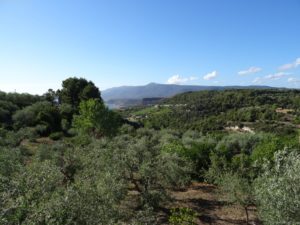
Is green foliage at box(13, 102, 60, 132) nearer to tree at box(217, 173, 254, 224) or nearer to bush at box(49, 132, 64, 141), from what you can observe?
bush at box(49, 132, 64, 141)

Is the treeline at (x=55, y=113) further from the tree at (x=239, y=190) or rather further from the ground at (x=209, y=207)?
the tree at (x=239, y=190)

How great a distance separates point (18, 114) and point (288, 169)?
47.7m

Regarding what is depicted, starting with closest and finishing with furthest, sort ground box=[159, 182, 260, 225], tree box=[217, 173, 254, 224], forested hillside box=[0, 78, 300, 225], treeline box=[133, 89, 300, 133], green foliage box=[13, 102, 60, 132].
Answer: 1. forested hillside box=[0, 78, 300, 225]
2. tree box=[217, 173, 254, 224]
3. ground box=[159, 182, 260, 225]
4. green foliage box=[13, 102, 60, 132]
5. treeline box=[133, 89, 300, 133]

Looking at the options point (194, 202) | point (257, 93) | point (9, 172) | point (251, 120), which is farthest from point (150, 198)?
point (257, 93)

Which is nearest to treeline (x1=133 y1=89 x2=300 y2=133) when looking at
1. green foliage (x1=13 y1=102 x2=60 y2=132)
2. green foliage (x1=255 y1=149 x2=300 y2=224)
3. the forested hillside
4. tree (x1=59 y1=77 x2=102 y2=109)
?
tree (x1=59 y1=77 x2=102 y2=109)

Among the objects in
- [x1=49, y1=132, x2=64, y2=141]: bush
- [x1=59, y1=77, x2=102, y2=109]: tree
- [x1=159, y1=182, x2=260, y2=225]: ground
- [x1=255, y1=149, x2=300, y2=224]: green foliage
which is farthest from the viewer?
[x1=59, y1=77, x2=102, y2=109]: tree

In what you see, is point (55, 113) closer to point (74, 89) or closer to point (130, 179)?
point (74, 89)

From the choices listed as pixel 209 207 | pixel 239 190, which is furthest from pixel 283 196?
pixel 209 207

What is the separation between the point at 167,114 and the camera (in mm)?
107188

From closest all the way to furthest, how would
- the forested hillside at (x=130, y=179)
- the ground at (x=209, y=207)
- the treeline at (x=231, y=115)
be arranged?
the forested hillside at (x=130, y=179) < the ground at (x=209, y=207) < the treeline at (x=231, y=115)

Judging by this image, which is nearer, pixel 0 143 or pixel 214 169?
pixel 214 169

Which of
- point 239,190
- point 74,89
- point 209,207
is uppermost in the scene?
point 74,89

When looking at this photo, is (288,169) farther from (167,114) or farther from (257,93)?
(257,93)

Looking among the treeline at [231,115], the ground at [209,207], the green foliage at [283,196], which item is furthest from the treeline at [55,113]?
the green foliage at [283,196]
